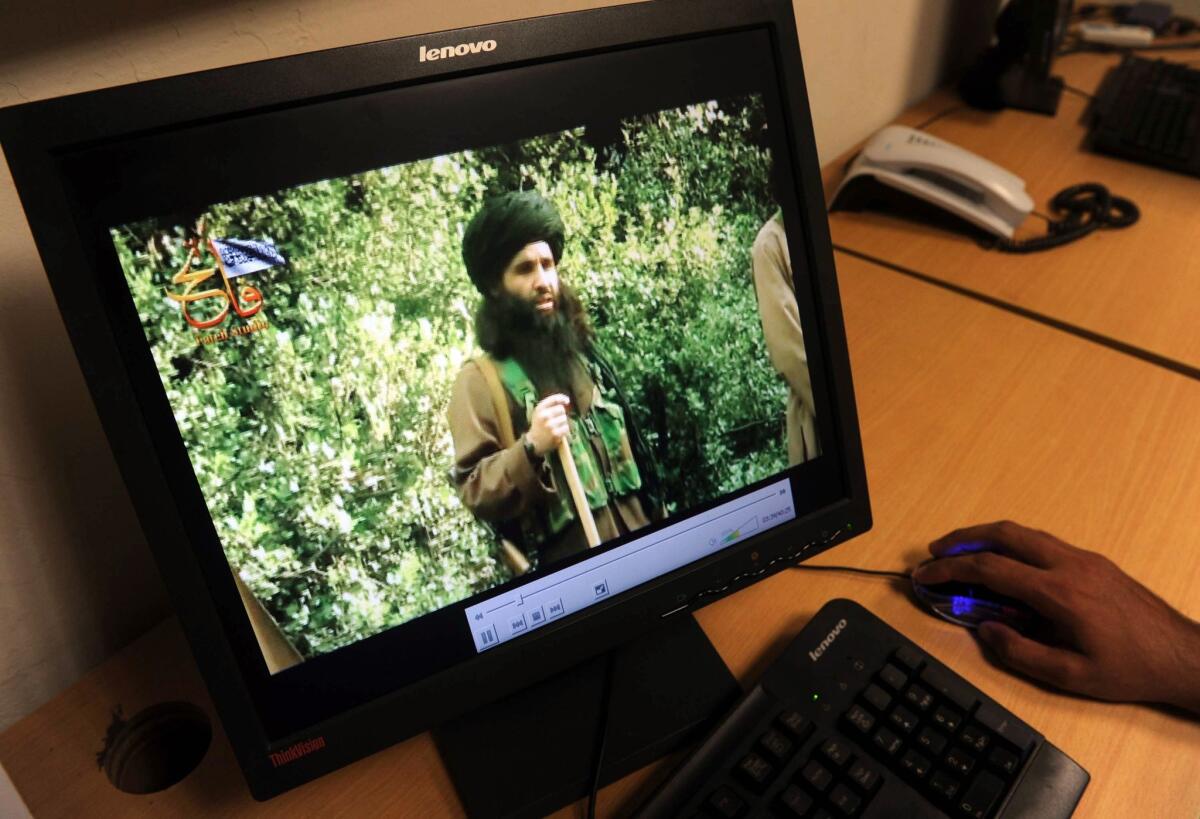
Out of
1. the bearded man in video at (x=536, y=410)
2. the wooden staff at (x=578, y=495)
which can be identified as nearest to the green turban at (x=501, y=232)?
the bearded man in video at (x=536, y=410)

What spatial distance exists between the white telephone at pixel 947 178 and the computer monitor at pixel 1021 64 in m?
0.36

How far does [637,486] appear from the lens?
1.80 feet

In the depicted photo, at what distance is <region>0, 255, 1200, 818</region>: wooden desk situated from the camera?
582mm

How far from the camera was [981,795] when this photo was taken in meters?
0.52

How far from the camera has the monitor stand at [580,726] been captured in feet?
1.85

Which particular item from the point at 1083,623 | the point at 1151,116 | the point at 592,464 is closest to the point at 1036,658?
the point at 1083,623

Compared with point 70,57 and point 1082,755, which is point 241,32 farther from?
point 1082,755

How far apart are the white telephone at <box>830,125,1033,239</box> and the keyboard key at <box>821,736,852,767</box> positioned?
0.80 metres

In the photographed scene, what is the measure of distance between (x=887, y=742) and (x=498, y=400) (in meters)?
0.35

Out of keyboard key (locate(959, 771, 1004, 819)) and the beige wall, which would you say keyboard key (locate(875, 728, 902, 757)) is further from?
the beige wall

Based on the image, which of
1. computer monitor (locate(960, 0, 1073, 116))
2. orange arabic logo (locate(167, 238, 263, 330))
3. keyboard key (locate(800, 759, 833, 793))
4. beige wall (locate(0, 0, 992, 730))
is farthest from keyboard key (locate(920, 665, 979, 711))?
computer monitor (locate(960, 0, 1073, 116))

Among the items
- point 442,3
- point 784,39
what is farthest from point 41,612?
point 784,39

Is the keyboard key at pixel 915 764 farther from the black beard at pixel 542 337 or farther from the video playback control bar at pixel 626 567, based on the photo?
the black beard at pixel 542 337

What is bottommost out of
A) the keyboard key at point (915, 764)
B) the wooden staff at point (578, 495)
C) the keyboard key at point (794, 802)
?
the keyboard key at point (915, 764)
